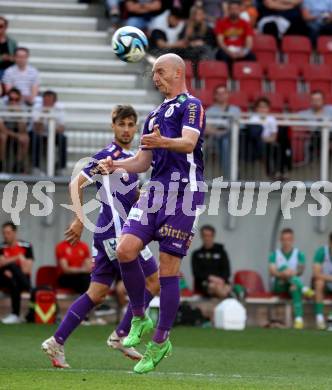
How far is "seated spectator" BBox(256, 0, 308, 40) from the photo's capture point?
73.1ft

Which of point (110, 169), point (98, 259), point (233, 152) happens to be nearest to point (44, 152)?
point (233, 152)

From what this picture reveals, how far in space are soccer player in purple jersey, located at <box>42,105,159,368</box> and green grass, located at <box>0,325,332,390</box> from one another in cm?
35

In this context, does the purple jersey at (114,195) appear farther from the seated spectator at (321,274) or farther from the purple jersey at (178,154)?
the seated spectator at (321,274)

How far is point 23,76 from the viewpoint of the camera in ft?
65.5

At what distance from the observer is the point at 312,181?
1933 cm

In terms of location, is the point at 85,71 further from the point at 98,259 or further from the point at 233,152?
the point at 98,259

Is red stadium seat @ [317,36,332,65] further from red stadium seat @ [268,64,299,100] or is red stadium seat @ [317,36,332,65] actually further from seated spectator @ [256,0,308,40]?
red stadium seat @ [268,64,299,100]

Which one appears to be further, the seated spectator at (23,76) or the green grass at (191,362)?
the seated spectator at (23,76)

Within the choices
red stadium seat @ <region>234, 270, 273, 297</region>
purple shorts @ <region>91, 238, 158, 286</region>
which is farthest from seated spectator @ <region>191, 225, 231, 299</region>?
purple shorts @ <region>91, 238, 158, 286</region>

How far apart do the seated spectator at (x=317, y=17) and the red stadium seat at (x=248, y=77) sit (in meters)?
1.75

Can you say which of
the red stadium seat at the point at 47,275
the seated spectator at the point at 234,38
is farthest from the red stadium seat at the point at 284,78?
the red stadium seat at the point at 47,275

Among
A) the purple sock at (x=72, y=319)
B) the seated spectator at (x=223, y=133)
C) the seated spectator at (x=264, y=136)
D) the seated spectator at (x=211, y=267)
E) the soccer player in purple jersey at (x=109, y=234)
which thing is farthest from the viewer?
the seated spectator at (x=264, y=136)

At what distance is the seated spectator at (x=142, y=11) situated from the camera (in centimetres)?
2198

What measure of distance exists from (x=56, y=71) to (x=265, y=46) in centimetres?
363
